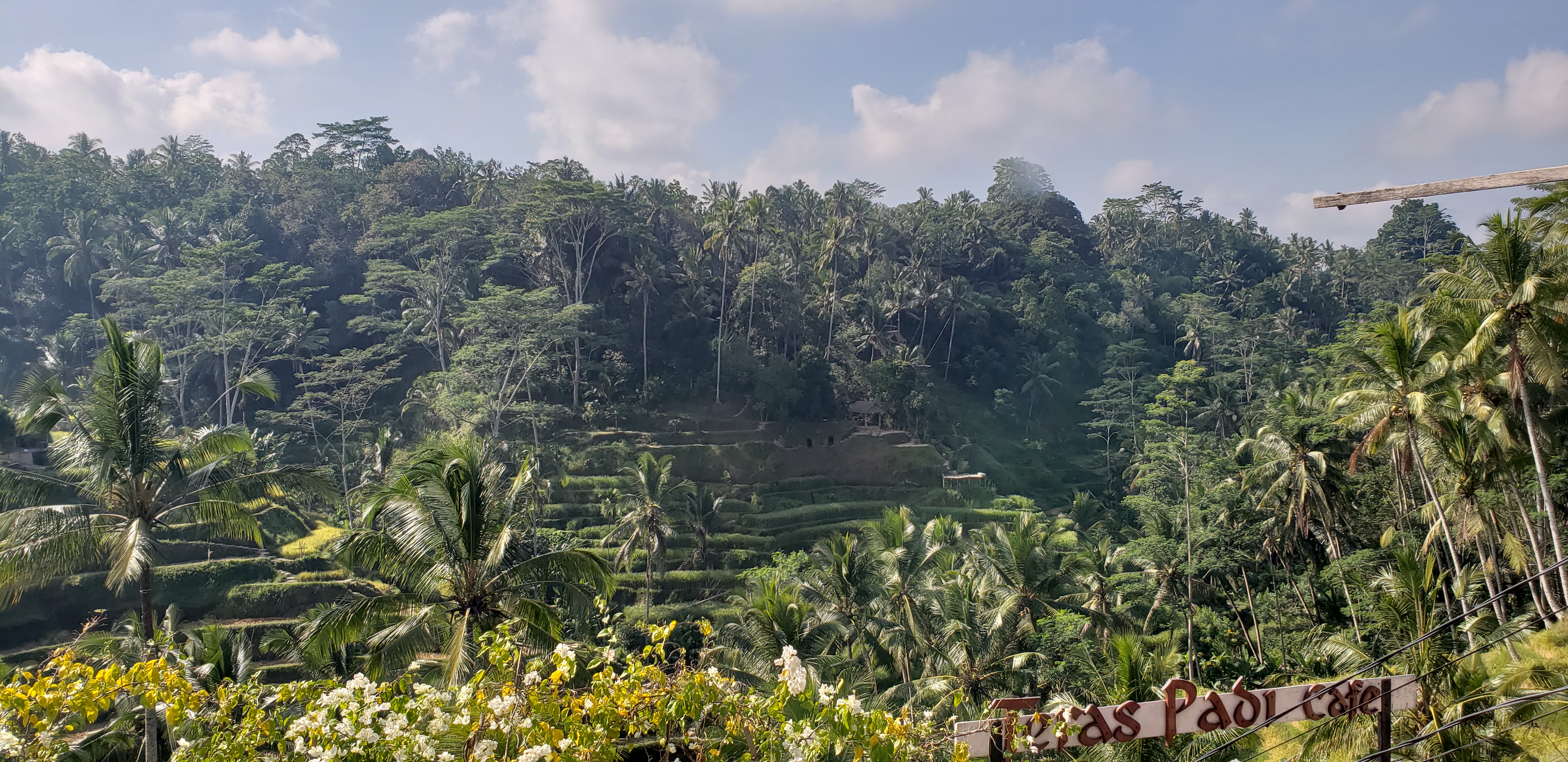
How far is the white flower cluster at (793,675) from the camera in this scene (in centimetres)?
502

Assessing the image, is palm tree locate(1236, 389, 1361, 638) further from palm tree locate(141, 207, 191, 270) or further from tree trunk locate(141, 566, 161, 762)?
palm tree locate(141, 207, 191, 270)

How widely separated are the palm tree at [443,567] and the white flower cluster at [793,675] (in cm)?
662

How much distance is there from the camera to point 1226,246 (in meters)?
73.6

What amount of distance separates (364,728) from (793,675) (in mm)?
2290

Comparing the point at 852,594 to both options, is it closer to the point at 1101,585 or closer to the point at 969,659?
the point at 969,659

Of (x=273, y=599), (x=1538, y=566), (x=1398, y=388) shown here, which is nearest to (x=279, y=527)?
(x=273, y=599)

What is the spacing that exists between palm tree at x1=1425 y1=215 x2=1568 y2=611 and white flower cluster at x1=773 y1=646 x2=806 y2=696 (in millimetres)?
15473

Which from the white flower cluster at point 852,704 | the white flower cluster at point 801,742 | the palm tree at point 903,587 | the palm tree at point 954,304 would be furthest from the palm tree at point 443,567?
the palm tree at point 954,304

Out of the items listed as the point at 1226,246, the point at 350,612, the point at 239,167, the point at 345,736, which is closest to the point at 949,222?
the point at 1226,246

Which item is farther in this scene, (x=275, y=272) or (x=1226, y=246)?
(x=1226, y=246)

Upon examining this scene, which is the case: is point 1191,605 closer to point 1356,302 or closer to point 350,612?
point 350,612

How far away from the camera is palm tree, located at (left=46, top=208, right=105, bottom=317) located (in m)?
46.5

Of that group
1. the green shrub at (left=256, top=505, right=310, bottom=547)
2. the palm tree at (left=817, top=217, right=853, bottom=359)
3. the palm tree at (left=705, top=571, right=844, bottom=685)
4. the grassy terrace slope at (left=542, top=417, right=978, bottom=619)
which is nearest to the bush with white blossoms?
the palm tree at (left=705, top=571, right=844, bottom=685)

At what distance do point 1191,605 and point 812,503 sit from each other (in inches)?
777
